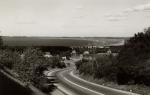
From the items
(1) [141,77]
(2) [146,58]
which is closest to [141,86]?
(1) [141,77]

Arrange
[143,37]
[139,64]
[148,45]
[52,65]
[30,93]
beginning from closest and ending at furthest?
[30,93]
[139,64]
[148,45]
[143,37]
[52,65]

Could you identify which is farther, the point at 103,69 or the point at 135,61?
the point at 103,69

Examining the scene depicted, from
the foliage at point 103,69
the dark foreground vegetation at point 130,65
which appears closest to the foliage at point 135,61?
the dark foreground vegetation at point 130,65

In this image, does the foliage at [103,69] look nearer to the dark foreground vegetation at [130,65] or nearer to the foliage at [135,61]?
the dark foreground vegetation at [130,65]

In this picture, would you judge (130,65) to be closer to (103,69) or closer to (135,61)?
(135,61)

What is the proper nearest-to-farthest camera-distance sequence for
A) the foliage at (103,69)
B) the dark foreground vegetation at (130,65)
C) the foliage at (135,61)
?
the foliage at (135,61) < the dark foreground vegetation at (130,65) < the foliage at (103,69)

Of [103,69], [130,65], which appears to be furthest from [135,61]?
[103,69]

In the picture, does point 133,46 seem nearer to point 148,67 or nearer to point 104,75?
point 104,75

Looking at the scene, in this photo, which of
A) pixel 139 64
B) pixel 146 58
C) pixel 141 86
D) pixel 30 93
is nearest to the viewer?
pixel 30 93

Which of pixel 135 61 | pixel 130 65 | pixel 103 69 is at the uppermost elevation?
pixel 135 61
